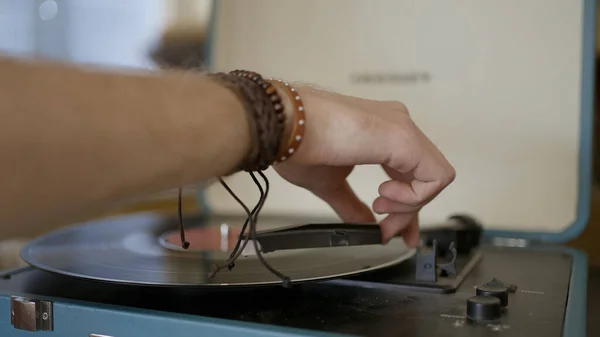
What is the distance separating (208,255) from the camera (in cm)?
80

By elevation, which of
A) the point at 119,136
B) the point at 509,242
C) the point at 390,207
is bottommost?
the point at 509,242

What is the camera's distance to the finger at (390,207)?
75cm

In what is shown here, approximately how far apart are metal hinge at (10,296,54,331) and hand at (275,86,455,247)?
11.1 inches

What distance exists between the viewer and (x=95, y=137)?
1.52 feet

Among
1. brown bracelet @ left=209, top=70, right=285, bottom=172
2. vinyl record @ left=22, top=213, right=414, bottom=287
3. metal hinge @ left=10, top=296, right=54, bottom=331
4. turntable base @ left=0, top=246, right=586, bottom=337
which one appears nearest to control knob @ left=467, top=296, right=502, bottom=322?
turntable base @ left=0, top=246, right=586, bottom=337

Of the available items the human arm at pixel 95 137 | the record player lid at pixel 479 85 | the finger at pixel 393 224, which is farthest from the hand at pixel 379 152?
the record player lid at pixel 479 85

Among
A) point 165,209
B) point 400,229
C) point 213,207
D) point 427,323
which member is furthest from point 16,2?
point 427,323

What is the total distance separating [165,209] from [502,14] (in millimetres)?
817

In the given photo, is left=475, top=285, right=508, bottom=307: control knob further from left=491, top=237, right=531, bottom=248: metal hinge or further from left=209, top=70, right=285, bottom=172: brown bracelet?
left=491, top=237, right=531, bottom=248: metal hinge

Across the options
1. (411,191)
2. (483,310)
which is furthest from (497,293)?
(411,191)

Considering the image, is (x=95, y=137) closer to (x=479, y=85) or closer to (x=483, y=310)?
(x=483, y=310)

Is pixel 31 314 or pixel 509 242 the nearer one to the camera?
pixel 31 314

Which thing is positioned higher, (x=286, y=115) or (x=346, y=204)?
(x=286, y=115)

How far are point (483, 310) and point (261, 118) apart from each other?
27cm
